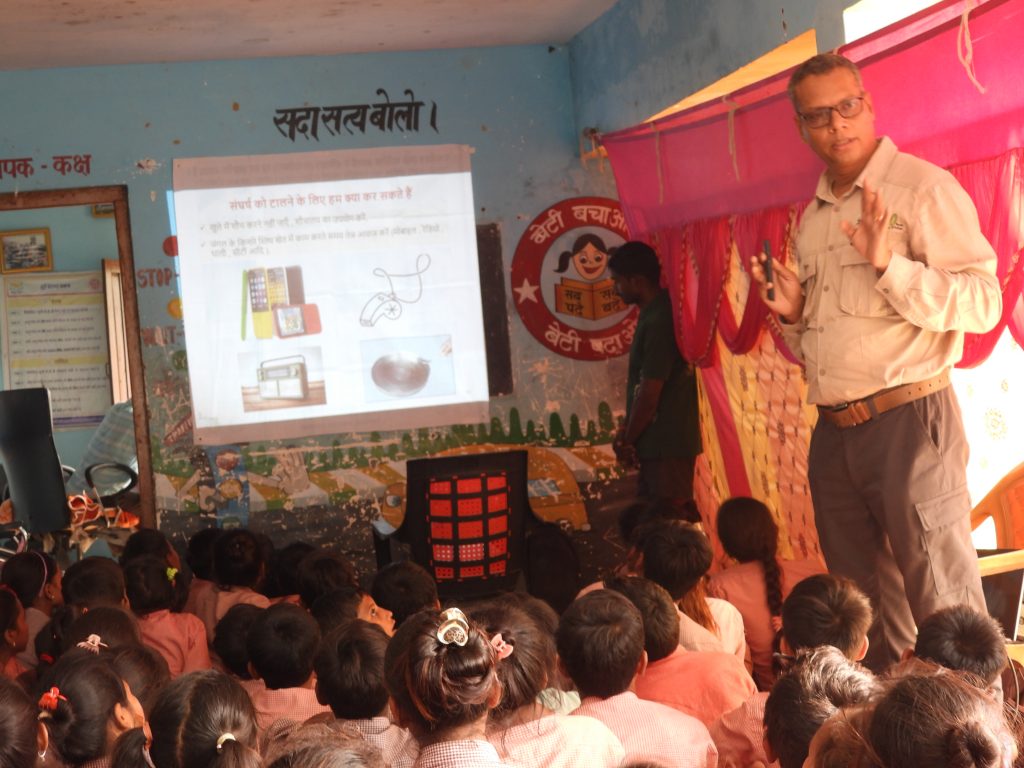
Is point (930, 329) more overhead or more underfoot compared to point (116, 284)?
more underfoot

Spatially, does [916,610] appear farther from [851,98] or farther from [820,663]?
[851,98]

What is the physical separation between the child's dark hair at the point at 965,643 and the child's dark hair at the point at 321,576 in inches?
72.9

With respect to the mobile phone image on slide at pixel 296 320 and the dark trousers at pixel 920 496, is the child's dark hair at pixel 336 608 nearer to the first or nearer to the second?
the dark trousers at pixel 920 496

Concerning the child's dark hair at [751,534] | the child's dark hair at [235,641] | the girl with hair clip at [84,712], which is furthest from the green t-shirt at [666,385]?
the girl with hair clip at [84,712]

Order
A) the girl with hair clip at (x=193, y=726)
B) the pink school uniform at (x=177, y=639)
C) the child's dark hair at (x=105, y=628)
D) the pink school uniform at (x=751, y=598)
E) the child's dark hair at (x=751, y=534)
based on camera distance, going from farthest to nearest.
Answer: the pink school uniform at (x=177, y=639), the child's dark hair at (x=751, y=534), the pink school uniform at (x=751, y=598), the child's dark hair at (x=105, y=628), the girl with hair clip at (x=193, y=726)

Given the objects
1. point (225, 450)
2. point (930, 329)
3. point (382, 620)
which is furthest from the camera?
point (225, 450)

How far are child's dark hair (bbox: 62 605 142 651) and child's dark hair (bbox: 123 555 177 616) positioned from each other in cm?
61

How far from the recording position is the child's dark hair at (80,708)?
2.02 metres

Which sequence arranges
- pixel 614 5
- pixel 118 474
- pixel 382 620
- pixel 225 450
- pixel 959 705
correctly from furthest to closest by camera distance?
1. pixel 118 474
2. pixel 225 450
3. pixel 614 5
4. pixel 382 620
5. pixel 959 705

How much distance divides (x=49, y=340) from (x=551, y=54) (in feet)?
11.2

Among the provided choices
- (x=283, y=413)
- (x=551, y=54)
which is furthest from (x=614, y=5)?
(x=283, y=413)

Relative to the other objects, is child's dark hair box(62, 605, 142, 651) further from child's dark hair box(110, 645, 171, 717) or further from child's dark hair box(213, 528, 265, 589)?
child's dark hair box(213, 528, 265, 589)

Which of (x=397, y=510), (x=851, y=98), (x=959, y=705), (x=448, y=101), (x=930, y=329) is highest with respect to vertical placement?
(x=448, y=101)

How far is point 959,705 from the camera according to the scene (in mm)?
1244
